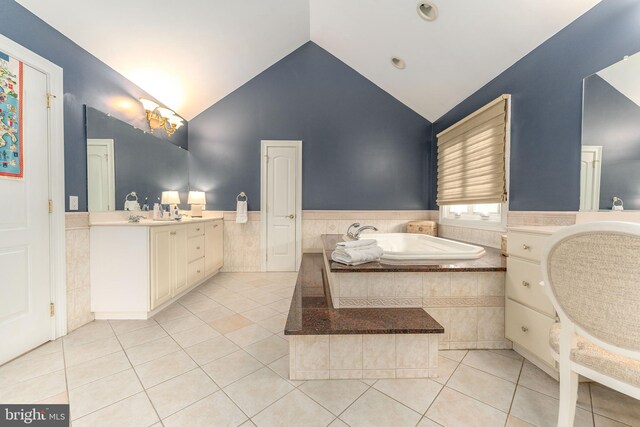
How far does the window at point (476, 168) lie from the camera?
2342 millimetres

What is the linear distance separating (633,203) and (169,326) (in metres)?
3.28

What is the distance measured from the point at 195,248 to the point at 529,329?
10.1 feet

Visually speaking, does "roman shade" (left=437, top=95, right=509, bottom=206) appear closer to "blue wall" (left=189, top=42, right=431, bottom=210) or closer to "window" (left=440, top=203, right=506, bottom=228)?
"window" (left=440, top=203, right=506, bottom=228)

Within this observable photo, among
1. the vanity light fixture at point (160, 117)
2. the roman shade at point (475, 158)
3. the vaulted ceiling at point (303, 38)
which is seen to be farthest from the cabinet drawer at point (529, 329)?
the vanity light fixture at point (160, 117)

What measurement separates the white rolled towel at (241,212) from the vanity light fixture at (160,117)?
1.28m

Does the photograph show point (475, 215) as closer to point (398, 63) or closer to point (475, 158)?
point (475, 158)

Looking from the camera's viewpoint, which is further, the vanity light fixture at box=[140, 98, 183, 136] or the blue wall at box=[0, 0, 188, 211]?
the vanity light fixture at box=[140, 98, 183, 136]

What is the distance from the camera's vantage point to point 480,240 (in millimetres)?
2709

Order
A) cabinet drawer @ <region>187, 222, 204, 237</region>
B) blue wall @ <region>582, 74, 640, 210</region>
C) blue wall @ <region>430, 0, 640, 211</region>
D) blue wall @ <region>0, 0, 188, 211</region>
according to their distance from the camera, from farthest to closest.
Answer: cabinet drawer @ <region>187, 222, 204, 237</region>
blue wall @ <region>0, 0, 188, 211</region>
blue wall @ <region>430, 0, 640, 211</region>
blue wall @ <region>582, 74, 640, 210</region>

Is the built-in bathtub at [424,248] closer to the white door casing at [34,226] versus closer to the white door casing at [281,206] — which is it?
the white door casing at [281,206]

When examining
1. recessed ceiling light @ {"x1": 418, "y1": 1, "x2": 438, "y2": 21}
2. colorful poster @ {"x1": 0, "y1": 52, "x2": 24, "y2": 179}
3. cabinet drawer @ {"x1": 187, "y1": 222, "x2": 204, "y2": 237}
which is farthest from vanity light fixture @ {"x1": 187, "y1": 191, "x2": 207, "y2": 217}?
recessed ceiling light @ {"x1": 418, "y1": 1, "x2": 438, "y2": 21}

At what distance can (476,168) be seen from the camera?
268 centimetres

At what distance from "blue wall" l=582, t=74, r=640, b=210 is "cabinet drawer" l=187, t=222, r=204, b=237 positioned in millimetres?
3464

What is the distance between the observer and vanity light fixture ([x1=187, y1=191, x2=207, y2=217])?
11.6ft
